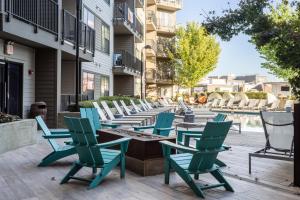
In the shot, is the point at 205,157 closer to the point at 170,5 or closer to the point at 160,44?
the point at 160,44

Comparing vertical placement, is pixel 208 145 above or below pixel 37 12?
below

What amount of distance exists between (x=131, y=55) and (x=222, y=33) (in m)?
16.9

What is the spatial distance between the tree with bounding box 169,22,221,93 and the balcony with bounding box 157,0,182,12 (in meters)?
3.22

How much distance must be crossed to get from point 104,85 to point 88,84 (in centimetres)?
342

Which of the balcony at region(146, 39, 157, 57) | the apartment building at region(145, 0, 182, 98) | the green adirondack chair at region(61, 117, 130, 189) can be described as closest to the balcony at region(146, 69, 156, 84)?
the apartment building at region(145, 0, 182, 98)

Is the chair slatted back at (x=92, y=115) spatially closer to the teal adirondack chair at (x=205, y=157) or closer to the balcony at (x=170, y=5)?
the teal adirondack chair at (x=205, y=157)

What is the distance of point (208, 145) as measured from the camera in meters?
5.15

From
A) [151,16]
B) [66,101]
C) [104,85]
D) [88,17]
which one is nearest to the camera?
[66,101]

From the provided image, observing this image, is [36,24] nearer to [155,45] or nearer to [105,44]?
[105,44]

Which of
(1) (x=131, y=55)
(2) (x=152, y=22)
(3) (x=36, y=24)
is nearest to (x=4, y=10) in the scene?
(3) (x=36, y=24)

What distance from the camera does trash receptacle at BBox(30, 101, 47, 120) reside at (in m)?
13.0

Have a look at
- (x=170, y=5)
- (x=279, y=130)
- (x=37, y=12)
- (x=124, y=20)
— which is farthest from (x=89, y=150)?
(x=170, y=5)

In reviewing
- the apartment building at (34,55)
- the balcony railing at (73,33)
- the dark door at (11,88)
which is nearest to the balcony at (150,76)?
the balcony railing at (73,33)

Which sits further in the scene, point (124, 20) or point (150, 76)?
point (150, 76)
